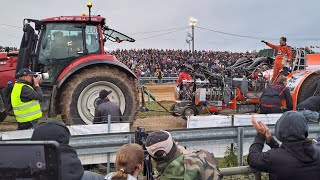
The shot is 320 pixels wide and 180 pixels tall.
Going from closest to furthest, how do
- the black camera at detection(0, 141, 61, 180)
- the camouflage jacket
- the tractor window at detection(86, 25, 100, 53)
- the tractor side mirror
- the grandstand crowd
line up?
the black camera at detection(0, 141, 61, 180), the camouflage jacket, the tractor side mirror, the tractor window at detection(86, 25, 100, 53), the grandstand crowd

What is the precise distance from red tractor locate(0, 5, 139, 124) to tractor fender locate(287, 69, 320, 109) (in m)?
5.01

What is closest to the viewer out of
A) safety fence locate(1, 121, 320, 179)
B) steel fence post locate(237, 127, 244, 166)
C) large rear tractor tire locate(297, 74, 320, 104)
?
safety fence locate(1, 121, 320, 179)

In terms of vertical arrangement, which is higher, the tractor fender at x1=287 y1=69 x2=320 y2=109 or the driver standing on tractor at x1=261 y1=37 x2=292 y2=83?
the driver standing on tractor at x1=261 y1=37 x2=292 y2=83

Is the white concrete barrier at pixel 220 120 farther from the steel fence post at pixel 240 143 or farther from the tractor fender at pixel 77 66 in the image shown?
the tractor fender at pixel 77 66

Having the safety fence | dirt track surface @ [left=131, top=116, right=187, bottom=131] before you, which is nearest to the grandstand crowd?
dirt track surface @ [left=131, top=116, right=187, bottom=131]

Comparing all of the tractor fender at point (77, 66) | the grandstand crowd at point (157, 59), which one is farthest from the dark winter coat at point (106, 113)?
the grandstand crowd at point (157, 59)

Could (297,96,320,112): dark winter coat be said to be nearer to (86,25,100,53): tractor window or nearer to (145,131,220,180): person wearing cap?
(86,25,100,53): tractor window

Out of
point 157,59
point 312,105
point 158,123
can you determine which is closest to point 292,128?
point 312,105

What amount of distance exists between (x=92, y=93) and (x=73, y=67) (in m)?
0.65

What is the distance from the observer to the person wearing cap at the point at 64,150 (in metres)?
2.34

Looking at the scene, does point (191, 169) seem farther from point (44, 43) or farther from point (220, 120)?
point (44, 43)

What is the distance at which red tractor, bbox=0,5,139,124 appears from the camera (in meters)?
8.03

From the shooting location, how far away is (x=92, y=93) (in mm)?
8211

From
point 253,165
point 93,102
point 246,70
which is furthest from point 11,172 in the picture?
point 246,70
